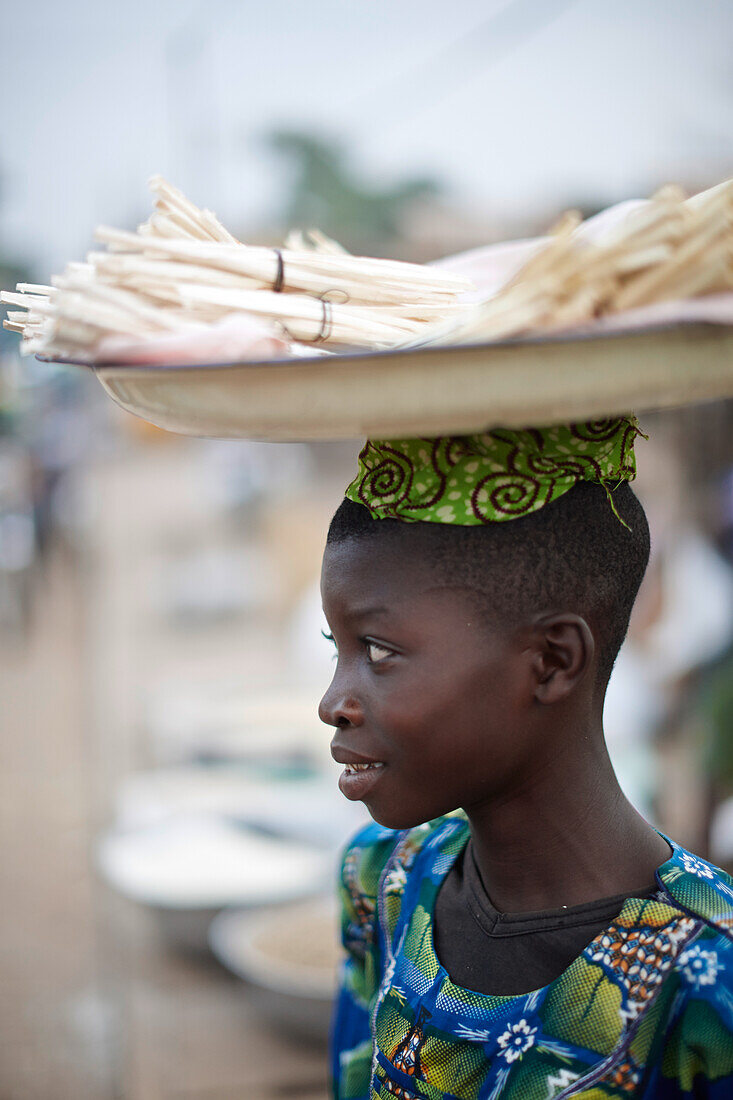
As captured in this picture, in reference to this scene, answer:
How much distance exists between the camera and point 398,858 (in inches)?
53.0

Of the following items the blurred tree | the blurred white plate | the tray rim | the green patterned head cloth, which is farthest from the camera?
the blurred tree

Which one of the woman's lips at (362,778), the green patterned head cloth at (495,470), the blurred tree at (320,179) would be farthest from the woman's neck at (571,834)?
the blurred tree at (320,179)

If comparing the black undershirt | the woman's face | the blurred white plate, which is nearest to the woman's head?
the woman's face

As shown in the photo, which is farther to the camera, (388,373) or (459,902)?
(459,902)

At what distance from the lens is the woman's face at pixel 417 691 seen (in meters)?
1.00

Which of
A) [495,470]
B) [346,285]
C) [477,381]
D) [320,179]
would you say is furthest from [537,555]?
[320,179]

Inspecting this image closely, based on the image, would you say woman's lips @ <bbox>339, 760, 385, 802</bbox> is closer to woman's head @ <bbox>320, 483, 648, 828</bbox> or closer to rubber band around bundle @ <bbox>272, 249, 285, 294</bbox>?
woman's head @ <bbox>320, 483, 648, 828</bbox>

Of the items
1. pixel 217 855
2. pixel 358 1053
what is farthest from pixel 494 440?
A: pixel 217 855

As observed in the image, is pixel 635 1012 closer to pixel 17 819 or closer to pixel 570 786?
pixel 570 786

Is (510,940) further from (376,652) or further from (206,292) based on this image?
(206,292)

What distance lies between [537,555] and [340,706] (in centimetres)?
25

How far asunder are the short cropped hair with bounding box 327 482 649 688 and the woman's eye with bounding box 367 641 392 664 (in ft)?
0.31

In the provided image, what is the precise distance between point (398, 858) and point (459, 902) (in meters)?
0.15

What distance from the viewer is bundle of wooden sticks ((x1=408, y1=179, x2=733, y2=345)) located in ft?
2.67
